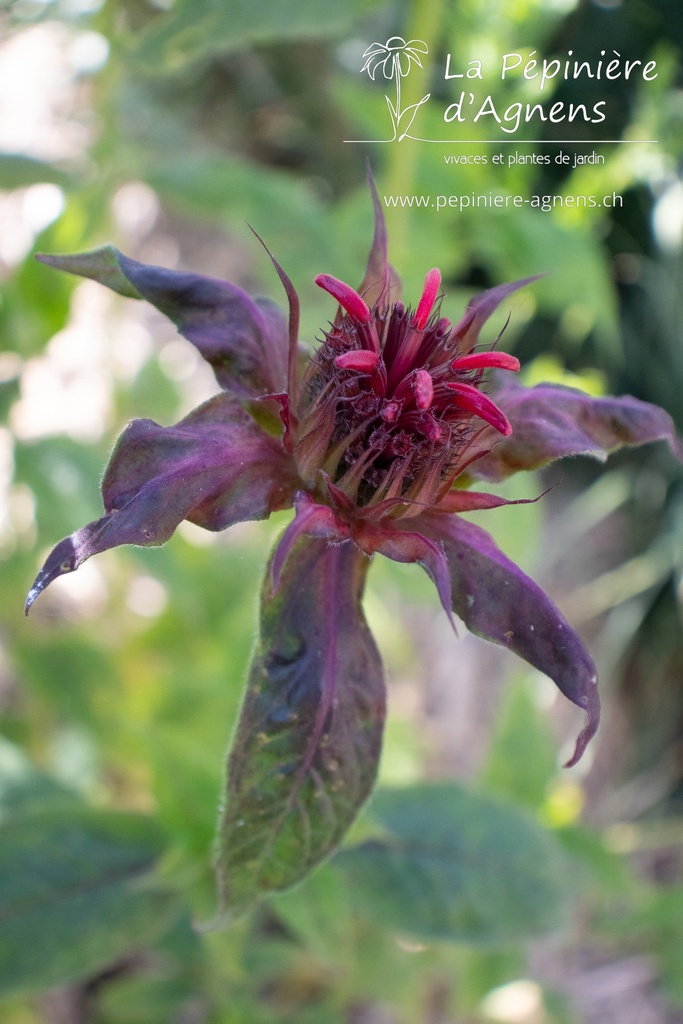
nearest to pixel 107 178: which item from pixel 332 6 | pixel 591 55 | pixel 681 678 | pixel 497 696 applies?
pixel 332 6

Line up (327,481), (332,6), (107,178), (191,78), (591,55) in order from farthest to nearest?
(191,78)
(591,55)
(107,178)
(332,6)
(327,481)

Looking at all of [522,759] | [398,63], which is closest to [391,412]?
[398,63]

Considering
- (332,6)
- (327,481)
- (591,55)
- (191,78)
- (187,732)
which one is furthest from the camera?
(191,78)

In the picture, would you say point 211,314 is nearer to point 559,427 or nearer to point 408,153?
point 559,427

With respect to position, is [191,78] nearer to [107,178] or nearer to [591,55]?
[591,55]

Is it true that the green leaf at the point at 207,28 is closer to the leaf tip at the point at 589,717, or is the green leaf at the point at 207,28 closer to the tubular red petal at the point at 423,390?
the tubular red petal at the point at 423,390

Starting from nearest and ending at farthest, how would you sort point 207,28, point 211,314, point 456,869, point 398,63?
point 211,314, point 207,28, point 456,869, point 398,63

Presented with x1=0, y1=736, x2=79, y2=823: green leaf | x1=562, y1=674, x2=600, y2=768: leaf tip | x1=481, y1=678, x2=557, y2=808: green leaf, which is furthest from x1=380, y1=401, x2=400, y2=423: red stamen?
x1=481, y1=678, x2=557, y2=808: green leaf

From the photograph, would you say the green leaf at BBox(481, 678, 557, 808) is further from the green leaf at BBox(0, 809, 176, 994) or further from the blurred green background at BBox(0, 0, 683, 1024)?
the green leaf at BBox(0, 809, 176, 994)
